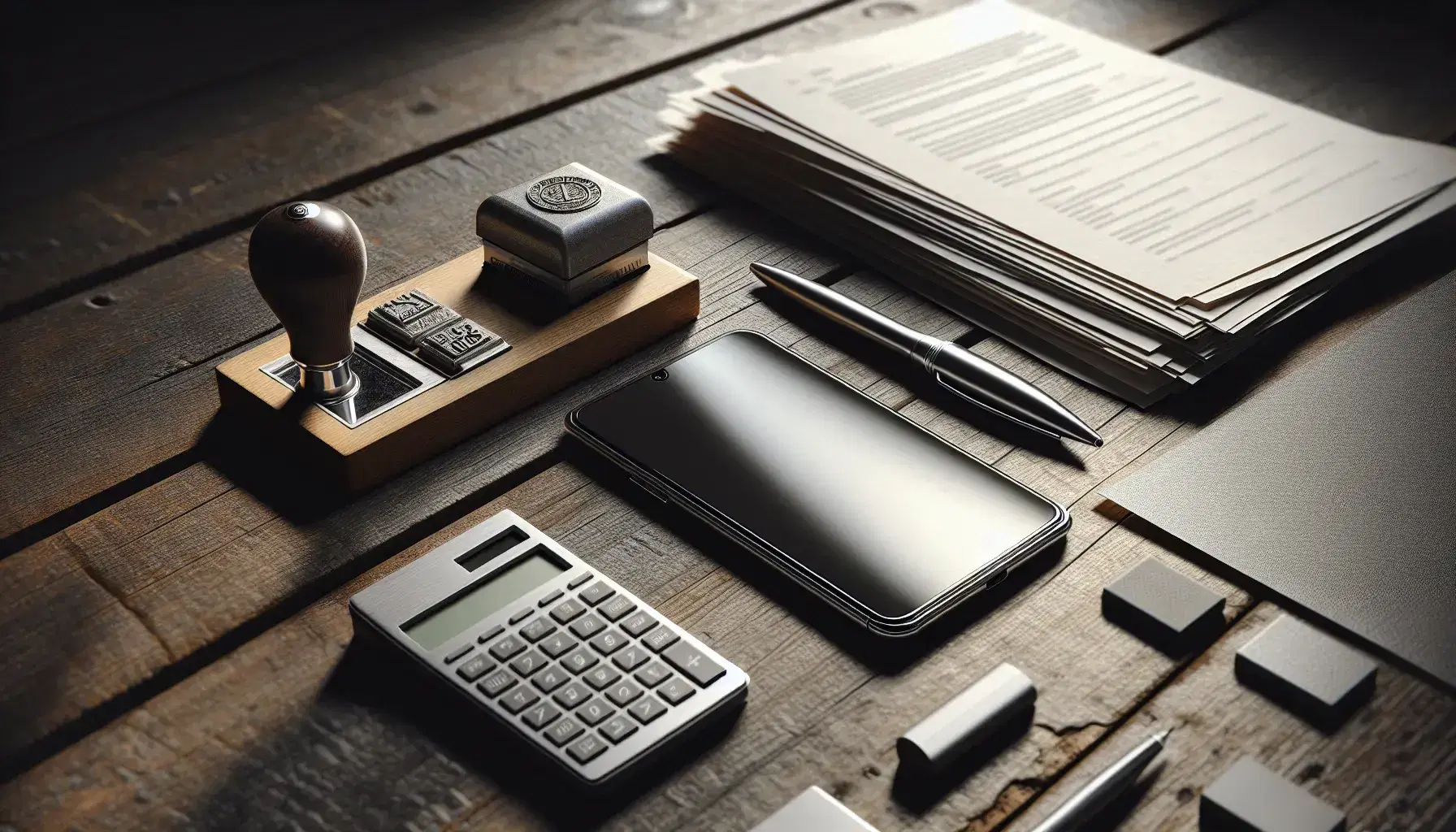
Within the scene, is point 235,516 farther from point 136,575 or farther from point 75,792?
point 75,792

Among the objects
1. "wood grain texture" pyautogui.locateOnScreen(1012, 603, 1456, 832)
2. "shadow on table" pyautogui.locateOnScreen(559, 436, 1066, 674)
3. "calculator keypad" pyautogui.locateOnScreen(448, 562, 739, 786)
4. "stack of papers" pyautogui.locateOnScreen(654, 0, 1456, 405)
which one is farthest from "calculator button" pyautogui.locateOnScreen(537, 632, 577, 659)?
"stack of papers" pyautogui.locateOnScreen(654, 0, 1456, 405)

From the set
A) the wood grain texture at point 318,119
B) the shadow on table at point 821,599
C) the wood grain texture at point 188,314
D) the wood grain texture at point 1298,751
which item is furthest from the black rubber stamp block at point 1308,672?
the wood grain texture at point 318,119

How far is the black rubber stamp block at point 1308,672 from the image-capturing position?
68cm

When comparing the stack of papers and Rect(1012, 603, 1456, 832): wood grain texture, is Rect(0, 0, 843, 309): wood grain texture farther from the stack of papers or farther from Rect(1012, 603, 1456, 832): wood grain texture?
Rect(1012, 603, 1456, 832): wood grain texture

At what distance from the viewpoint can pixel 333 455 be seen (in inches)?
30.8

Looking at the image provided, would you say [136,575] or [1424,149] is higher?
[1424,149]

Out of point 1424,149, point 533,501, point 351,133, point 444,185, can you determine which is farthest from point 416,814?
point 1424,149

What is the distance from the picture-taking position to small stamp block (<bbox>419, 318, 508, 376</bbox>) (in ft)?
2.78

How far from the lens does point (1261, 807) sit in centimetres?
62

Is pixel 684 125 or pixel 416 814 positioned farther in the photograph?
pixel 684 125

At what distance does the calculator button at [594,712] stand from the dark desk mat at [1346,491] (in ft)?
1.10

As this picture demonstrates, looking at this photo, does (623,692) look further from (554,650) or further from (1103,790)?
(1103,790)

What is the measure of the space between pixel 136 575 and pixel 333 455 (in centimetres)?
12

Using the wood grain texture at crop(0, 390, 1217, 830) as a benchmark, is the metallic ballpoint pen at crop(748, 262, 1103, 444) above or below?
above
